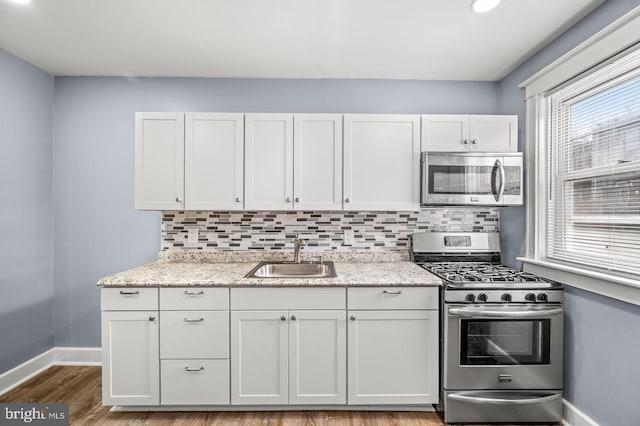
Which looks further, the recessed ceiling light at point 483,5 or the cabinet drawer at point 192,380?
the cabinet drawer at point 192,380

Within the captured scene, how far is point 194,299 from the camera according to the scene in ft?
7.00

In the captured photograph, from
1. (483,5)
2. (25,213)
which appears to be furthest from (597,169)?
(25,213)

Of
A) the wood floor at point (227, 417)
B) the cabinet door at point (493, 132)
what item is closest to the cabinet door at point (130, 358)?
the wood floor at point (227, 417)

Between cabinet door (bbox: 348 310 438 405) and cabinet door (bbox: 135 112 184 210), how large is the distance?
157cm

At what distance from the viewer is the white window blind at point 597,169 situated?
68.1 inches

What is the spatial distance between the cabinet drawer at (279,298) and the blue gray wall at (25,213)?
1.82 meters

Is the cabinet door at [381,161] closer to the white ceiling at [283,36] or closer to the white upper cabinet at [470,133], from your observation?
the white upper cabinet at [470,133]

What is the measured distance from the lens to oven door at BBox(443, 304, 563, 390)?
207 cm

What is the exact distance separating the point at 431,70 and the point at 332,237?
62.2 inches

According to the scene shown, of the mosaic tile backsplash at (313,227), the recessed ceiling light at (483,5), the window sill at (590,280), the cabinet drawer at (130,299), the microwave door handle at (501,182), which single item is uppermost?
the recessed ceiling light at (483,5)

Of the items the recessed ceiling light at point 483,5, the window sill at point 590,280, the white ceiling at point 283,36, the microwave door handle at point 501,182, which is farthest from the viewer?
the microwave door handle at point 501,182

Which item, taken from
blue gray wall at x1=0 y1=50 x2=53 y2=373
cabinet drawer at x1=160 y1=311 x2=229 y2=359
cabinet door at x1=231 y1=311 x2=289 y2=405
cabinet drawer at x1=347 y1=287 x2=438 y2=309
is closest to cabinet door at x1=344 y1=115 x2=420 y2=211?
cabinet drawer at x1=347 y1=287 x2=438 y2=309

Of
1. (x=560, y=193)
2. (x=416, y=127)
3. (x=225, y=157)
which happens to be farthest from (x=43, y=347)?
(x=560, y=193)

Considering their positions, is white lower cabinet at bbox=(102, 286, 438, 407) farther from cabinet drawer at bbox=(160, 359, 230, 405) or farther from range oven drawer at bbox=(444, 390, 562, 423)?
range oven drawer at bbox=(444, 390, 562, 423)
